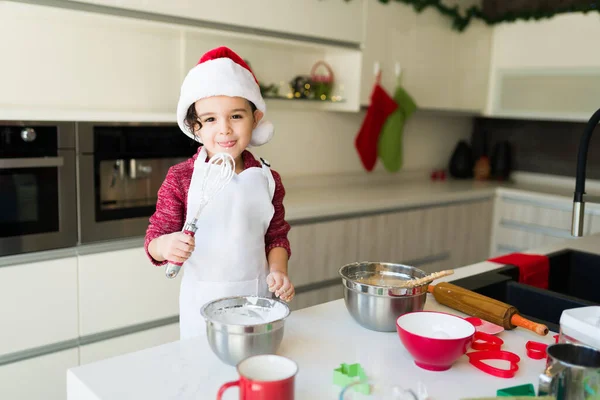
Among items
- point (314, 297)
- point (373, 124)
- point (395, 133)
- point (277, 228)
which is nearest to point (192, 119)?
point (277, 228)

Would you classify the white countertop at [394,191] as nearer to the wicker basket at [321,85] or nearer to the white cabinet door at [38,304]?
the wicker basket at [321,85]

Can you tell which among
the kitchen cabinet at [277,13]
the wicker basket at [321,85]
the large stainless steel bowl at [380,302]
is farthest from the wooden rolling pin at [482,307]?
the wicker basket at [321,85]

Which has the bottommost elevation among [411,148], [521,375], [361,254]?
[361,254]

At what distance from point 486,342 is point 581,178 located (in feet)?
1.17

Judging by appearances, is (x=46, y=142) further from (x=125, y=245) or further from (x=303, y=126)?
(x=303, y=126)

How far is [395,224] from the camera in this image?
3.10 metres

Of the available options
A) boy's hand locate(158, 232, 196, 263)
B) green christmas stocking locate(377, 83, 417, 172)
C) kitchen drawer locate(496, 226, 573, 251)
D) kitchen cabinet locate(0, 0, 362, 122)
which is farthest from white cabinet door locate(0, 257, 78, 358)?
kitchen drawer locate(496, 226, 573, 251)

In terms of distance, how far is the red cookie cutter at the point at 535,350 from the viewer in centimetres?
110

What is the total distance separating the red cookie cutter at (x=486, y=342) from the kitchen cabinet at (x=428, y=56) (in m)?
2.18

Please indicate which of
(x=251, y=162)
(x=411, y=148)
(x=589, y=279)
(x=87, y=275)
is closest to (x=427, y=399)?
(x=251, y=162)

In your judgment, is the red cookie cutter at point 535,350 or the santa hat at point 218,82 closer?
the red cookie cutter at point 535,350

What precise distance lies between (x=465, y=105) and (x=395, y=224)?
1182mm

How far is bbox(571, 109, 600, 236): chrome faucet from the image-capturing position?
1047 millimetres

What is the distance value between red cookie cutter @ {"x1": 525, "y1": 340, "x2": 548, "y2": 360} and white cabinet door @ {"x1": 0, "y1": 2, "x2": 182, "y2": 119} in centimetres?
164
